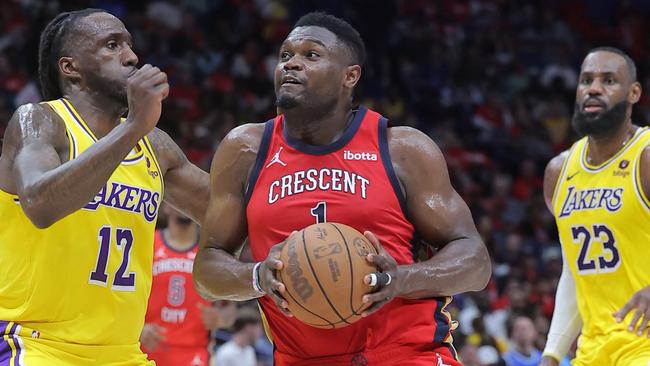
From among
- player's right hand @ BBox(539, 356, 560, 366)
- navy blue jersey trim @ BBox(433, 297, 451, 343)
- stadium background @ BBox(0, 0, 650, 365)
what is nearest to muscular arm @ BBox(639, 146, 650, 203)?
player's right hand @ BBox(539, 356, 560, 366)

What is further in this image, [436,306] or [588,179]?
[588,179]

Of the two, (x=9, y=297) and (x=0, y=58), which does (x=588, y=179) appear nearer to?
(x=9, y=297)

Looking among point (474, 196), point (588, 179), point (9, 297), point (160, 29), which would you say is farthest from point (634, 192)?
point (160, 29)

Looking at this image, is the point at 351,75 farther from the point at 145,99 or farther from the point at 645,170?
the point at 645,170

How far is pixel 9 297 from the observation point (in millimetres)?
4383

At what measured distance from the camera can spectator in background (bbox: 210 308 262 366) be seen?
9672 millimetres

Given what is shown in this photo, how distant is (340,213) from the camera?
13.9 feet

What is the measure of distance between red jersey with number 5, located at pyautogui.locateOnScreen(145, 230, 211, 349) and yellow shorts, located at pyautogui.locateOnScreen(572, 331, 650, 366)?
3095mm

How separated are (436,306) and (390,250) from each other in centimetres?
32

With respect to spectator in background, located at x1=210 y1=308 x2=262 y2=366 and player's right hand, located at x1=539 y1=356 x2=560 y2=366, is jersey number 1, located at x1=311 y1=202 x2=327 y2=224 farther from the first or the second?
spectator in background, located at x1=210 y1=308 x2=262 y2=366

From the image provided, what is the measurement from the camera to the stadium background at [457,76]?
44.0 feet

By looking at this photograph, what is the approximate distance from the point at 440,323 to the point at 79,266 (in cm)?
155

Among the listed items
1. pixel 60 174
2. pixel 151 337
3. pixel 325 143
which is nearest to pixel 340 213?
pixel 325 143

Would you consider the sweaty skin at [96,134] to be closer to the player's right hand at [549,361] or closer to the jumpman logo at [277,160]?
the jumpman logo at [277,160]
